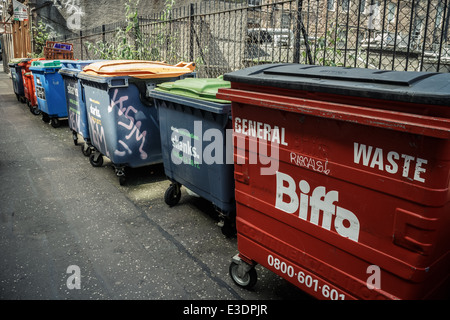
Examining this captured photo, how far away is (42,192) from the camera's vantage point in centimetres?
461

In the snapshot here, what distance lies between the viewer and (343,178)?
187 cm

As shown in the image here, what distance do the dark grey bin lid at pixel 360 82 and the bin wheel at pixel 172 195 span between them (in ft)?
6.87

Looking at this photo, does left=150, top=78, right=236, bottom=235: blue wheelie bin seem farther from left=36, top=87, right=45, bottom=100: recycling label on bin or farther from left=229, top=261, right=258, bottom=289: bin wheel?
left=36, top=87, right=45, bottom=100: recycling label on bin

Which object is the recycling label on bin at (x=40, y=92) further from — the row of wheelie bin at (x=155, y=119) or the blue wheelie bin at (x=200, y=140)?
the blue wheelie bin at (x=200, y=140)

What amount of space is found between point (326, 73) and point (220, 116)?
4.05 ft

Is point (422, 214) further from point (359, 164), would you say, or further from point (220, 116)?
point (220, 116)

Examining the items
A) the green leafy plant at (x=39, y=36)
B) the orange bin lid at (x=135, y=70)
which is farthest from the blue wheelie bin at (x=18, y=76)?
the orange bin lid at (x=135, y=70)

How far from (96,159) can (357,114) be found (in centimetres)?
473

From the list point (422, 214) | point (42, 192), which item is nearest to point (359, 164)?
point (422, 214)

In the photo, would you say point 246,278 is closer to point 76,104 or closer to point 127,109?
point 127,109

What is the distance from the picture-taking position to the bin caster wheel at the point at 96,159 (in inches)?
222

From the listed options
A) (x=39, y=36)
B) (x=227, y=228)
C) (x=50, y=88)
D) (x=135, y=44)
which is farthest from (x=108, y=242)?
(x=39, y=36)

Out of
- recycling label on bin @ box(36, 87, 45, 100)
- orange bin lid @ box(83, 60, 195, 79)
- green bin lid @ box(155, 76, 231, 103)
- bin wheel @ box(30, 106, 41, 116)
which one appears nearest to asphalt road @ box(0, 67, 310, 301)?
green bin lid @ box(155, 76, 231, 103)
